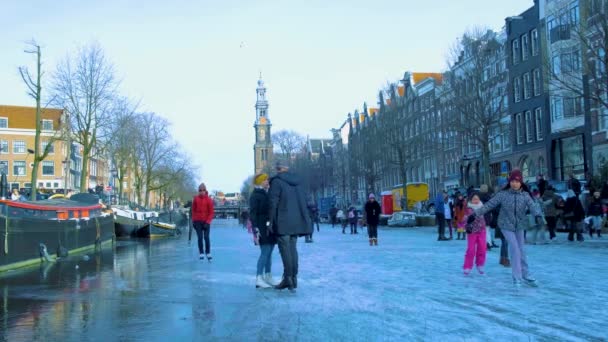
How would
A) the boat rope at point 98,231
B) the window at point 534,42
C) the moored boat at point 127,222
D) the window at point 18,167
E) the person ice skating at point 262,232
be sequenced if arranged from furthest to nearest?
1. the window at point 18,167
2. the window at point 534,42
3. the moored boat at point 127,222
4. the boat rope at point 98,231
5. the person ice skating at point 262,232

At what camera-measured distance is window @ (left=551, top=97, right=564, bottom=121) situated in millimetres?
42000

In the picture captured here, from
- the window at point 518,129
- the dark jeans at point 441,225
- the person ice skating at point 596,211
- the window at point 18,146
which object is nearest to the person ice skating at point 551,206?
the person ice skating at point 596,211

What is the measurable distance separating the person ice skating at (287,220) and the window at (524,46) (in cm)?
4145

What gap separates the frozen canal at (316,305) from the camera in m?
6.43

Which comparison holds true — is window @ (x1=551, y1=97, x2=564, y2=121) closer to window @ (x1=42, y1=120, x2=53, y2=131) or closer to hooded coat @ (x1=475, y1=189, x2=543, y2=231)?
hooded coat @ (x1=475, y1=189, x2=543, y2=231)

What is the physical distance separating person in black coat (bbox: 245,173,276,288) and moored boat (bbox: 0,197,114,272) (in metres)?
6.04

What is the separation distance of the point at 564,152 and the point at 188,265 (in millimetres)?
34137

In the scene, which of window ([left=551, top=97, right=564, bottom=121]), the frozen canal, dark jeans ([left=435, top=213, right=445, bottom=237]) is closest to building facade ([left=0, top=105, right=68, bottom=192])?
window ([left=551, top=97, right=564, bottom=121])

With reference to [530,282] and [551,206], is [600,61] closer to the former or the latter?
[551,206]

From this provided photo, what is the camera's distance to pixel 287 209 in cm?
967

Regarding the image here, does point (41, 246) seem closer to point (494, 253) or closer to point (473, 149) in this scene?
point (494, 253)

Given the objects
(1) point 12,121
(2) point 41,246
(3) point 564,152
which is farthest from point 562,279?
(1) point 12,121

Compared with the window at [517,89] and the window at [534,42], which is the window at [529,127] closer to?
the window at [517,89]

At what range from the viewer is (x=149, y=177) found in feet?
226
